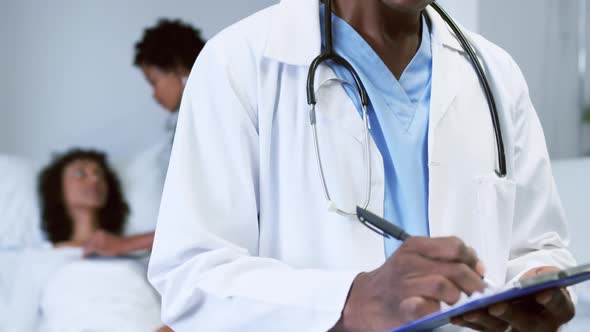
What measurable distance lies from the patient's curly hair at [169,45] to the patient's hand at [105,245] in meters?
0.44

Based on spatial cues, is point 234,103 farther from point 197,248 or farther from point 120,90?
point 120,90

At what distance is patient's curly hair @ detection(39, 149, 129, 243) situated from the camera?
206cm

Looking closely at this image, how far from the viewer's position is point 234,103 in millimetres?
853

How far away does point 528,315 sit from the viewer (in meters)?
0.69

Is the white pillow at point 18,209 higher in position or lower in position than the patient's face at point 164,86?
lower

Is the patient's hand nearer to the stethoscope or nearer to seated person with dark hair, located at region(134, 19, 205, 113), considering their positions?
seated person with dark hair, located at region(134, 19, 205, 113)

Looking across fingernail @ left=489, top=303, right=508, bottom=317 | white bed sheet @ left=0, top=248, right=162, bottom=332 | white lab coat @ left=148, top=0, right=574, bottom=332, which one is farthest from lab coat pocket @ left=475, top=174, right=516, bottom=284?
white bed sheet @ left=0, top=248, right=162, bottom=332

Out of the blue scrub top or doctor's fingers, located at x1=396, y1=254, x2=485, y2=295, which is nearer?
doctor's fingers, located at x1=396, y1=254, x2=485, y2=295

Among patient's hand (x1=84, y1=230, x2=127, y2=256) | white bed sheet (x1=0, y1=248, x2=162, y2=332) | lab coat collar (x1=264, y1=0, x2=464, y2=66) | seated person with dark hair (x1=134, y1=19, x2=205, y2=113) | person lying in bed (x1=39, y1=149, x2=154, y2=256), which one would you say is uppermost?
lab coat collar (x1=264, y1=0, x2=464, y2=66)

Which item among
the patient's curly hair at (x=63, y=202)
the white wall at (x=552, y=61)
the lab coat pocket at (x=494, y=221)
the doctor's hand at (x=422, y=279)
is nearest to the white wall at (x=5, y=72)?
the patient's curly hair at (x=63, y=202)

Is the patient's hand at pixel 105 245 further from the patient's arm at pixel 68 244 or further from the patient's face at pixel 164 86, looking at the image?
the patient's face at pixel 164 86

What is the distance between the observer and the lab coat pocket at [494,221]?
899 mm

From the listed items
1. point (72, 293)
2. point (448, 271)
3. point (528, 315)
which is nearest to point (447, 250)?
point (448, 271)

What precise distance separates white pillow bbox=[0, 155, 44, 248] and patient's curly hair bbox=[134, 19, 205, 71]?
405mm
